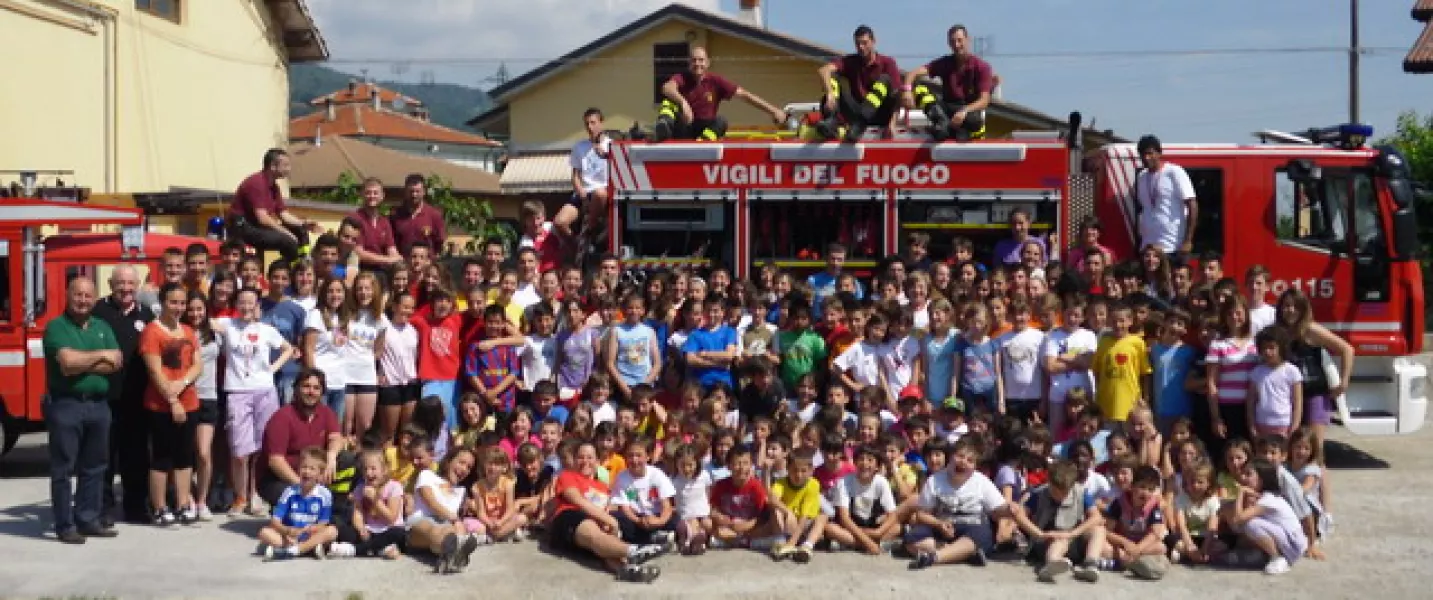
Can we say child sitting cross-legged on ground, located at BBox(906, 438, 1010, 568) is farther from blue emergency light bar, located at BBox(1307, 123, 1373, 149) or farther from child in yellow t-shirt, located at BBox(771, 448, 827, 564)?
blue emergency light bar, located at BBox(1307, 123, 1373, 149)

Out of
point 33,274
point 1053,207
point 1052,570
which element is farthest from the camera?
point 1053,207

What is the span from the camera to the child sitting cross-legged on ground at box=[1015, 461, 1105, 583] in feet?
28.5

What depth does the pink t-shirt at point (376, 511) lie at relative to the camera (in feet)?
29.7

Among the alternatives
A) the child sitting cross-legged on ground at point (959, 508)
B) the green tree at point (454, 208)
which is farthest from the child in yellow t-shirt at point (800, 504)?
the green tree at point (454, 208)

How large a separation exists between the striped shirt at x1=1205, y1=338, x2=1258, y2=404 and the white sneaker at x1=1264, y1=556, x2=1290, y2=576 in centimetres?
146

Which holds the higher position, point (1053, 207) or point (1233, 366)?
point (1053, 207)

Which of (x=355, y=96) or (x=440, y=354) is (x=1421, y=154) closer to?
(x=440, y=354)

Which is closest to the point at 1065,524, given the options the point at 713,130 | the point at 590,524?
the point at 590,524

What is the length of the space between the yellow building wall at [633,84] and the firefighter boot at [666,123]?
63.4 feet

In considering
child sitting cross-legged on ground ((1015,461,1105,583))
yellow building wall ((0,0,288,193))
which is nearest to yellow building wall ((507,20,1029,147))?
yellow building wall ((0,0,288,193))

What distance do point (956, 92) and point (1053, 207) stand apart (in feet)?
4.01

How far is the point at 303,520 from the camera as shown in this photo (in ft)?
29.4

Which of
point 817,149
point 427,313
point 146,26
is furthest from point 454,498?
point 146,26

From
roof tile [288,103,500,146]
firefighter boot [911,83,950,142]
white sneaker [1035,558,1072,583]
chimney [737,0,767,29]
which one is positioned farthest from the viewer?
roof tile [288,103,500,146]
